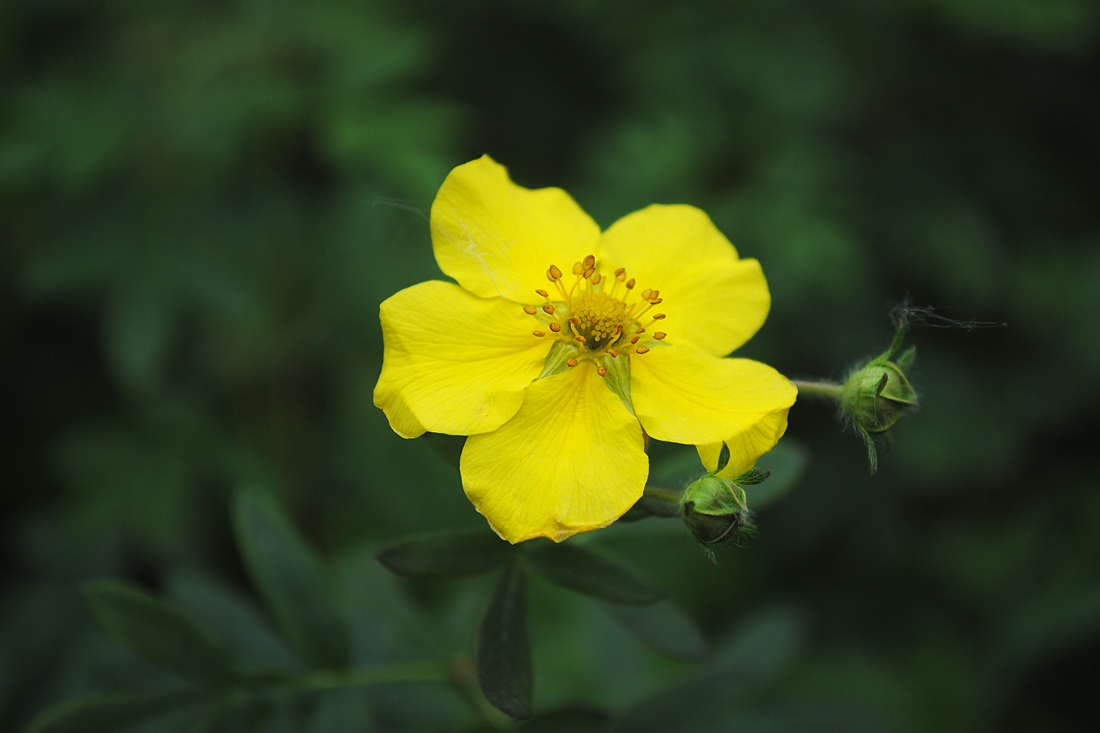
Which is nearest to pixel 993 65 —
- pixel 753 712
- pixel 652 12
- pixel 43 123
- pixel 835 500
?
pixel 652 12

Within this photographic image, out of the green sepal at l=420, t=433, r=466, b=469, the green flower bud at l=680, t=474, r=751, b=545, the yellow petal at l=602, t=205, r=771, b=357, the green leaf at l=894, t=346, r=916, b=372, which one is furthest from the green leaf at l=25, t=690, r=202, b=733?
the green leaf at l=894, t=346, r=916, b=372

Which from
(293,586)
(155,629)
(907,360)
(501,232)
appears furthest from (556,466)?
(155,629)

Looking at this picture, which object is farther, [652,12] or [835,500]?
[652,12]

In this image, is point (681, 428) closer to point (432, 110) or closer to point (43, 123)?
point (432, 110)

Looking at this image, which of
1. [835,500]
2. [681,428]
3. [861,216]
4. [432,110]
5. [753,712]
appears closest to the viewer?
[681,428]

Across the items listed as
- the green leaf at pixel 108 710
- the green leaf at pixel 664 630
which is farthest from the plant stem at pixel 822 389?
the green leaf at pixel 108 710

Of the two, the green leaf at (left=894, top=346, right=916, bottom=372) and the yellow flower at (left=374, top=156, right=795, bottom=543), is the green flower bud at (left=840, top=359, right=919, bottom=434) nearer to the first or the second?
the green leaf at (left=894, top=346, right=916, bottom=372)
